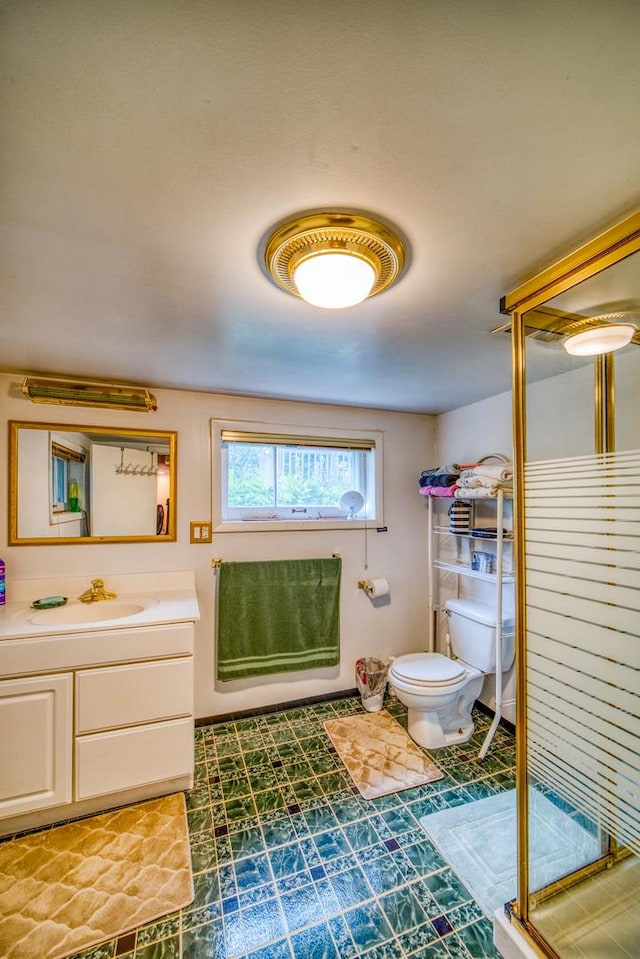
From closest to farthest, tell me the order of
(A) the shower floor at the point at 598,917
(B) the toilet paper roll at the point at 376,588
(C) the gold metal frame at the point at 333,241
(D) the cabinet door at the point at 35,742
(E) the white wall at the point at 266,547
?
(C) the gold metal frame at the point at 333,241, (A) the shower floor at the point at 598,917, (D) the cabinet door at the point at 35,742, (E) the white wall at the point at 266,547, (B) the toilet paper roll at the point at 376,588

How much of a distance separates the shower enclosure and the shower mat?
0.03 ft

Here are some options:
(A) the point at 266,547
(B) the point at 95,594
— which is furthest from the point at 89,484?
(A) the point at 266,547

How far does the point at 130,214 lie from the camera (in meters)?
0.90

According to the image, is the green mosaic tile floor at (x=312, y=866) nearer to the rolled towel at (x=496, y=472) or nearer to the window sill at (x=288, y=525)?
the window sill at (x=288, y=525)

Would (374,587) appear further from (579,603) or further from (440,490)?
(579,603)

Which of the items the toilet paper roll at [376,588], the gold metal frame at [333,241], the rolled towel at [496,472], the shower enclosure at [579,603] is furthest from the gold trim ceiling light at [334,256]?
the toilet paper roll at [376,588]

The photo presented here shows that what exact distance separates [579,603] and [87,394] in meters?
2.32

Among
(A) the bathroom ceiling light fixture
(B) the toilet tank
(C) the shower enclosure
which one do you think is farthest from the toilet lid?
(A) the bathroom ceiling light fixture

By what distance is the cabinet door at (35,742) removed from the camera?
5.27 ft

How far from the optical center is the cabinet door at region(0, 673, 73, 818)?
161cm

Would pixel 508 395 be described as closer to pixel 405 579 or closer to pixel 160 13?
pixel 405 579

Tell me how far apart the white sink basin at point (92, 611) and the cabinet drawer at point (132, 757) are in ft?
1.75

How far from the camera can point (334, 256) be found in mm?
990

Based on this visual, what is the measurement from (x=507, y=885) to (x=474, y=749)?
0.78 m
